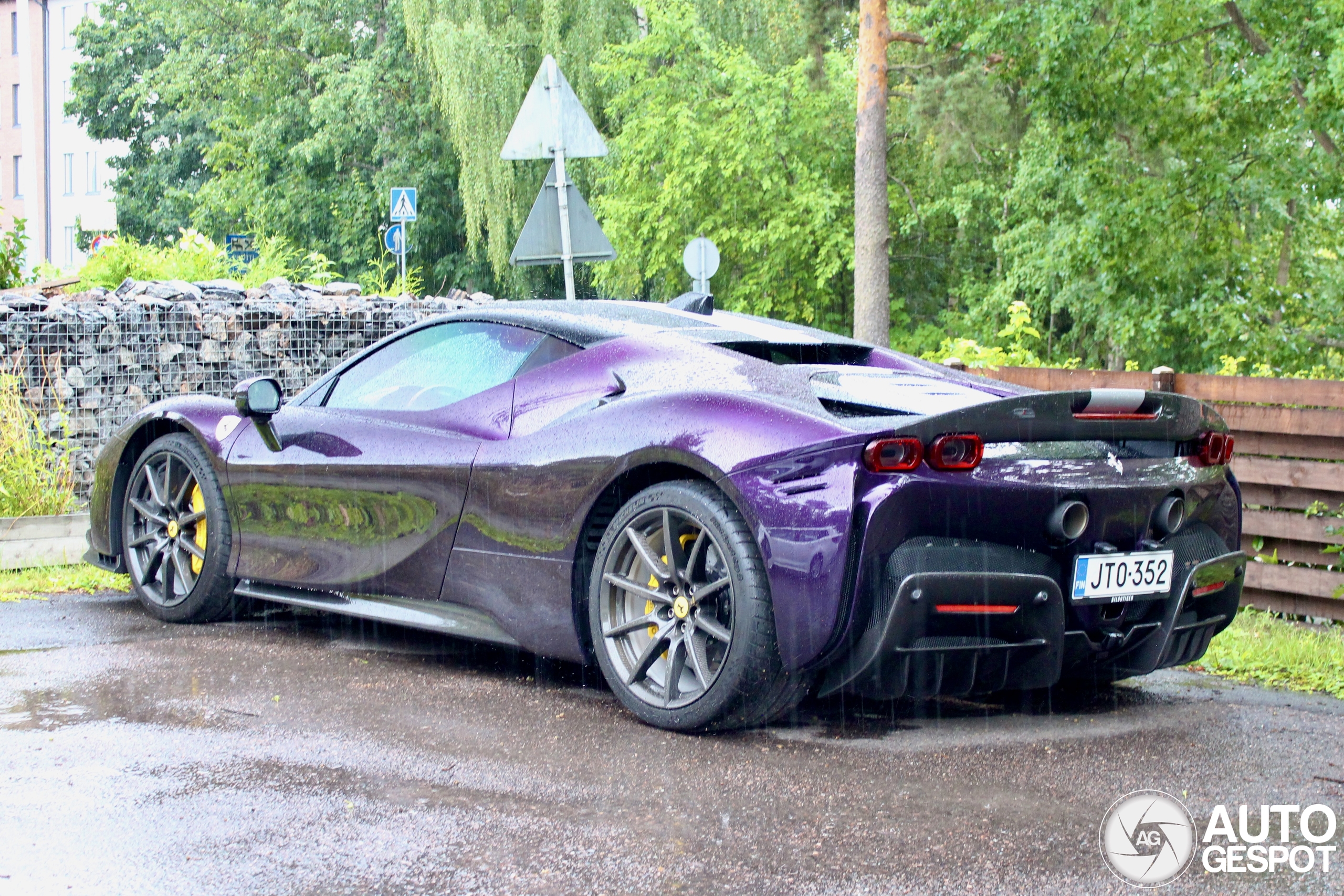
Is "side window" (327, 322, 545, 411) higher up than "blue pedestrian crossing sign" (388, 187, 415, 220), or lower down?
lower down

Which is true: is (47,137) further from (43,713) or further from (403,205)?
(43,713)

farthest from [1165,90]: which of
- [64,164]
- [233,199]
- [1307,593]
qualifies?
[64,164]

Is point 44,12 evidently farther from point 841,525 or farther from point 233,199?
point 841,525

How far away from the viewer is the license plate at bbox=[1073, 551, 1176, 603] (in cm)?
406

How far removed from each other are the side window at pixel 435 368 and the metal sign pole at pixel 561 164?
13.1 ft

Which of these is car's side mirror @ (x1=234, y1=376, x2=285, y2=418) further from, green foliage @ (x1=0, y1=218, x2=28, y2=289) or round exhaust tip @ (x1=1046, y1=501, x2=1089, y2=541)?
green foliage @ (x1=0, y1=218, x2=28, y2=289)

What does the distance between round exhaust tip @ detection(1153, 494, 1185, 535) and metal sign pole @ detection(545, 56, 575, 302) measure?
5888 mm

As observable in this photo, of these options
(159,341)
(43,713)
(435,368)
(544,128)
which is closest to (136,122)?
(159,341)

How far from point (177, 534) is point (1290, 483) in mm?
4929

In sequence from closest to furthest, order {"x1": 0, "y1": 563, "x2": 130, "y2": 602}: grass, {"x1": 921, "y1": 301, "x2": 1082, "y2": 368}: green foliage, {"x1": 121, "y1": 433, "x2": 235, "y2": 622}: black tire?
{"x1": 121, "y1": 433, "x2": 235, "y2": 622}: black tire < {"x1": 0, "y1": 563, "x2": 130, "y2": 602}: grass < {"x1": 921, "y1": 301, "x2": 1082, "y2": 368}: green foliage

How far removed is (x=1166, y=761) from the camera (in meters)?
3.92

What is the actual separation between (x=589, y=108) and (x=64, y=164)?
152 ft

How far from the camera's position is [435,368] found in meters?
5.43

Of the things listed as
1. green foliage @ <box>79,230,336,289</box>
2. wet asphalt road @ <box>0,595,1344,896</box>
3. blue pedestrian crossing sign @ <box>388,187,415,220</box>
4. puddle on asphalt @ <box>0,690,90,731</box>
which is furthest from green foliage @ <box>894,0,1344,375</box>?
puddle on asphalt @ <box>0,690,90,731</box>
